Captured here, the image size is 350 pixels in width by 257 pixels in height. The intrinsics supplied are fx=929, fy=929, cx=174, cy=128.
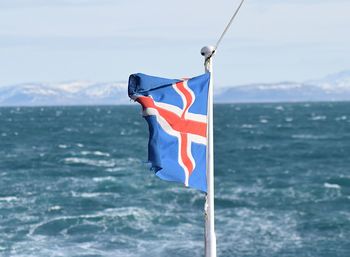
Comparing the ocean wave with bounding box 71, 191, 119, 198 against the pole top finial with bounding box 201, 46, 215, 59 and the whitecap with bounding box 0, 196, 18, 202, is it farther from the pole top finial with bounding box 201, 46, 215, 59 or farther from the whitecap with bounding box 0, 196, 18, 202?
the pole top finial with bounding box 201, 46, 215, 59

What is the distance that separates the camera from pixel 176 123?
20.7 m

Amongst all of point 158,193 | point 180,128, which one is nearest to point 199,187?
point 180,128

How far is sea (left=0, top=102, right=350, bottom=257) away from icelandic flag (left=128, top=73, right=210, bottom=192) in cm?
2468

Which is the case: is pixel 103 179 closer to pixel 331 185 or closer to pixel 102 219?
pixel 331 185

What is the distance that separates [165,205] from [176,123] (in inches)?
1971

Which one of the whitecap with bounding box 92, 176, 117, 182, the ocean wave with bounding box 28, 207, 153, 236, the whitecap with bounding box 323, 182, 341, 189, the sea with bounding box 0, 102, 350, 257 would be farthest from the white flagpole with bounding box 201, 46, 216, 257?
the whitecap with bounding box 92, 176, 117, 182

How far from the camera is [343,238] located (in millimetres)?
57406

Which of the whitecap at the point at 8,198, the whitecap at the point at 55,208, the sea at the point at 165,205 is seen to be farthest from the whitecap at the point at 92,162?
the whitecap at the point at 55,208

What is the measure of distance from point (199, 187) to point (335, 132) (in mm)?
139603

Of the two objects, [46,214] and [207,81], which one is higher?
[207,81]

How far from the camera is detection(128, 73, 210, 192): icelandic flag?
67.6 feet

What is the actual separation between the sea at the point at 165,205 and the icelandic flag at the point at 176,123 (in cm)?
2468

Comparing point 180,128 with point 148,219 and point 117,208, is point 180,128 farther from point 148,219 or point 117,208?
point 117,208

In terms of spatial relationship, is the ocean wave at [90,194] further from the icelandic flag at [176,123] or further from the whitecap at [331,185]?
the icelandic flag at [176,123]
